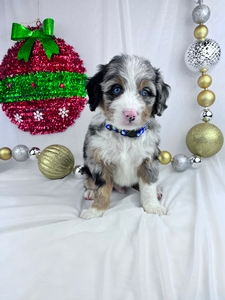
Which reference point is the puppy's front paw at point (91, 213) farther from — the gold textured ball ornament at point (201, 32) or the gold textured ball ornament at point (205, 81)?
the gold textured ball ornament at point (201, 32)

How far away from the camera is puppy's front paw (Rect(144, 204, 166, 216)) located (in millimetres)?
2410

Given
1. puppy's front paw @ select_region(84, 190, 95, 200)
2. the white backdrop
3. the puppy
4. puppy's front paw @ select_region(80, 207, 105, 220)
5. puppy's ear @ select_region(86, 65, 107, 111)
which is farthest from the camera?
puppy's front paw @ select_region(84, 190, 95, 200)

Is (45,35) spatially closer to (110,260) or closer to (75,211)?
(75,211)

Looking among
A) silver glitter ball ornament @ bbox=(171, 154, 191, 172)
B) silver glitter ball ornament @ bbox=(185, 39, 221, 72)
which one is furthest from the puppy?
silver glitter ball ornament @ bbox=(185, 39, 221, 72)

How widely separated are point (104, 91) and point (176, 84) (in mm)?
1485

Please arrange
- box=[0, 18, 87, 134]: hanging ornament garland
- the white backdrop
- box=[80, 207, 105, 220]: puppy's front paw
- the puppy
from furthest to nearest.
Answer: box=[0, 18, 87, 134]: hanging ornament garland
box=[80, 207, 105, 220]: puppy's front paw
the puppy
the white backdrop

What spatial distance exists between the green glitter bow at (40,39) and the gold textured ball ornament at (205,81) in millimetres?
1561

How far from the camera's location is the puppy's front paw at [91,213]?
7.88ft

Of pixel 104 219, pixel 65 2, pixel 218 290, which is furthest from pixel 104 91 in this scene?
pixel 65 2

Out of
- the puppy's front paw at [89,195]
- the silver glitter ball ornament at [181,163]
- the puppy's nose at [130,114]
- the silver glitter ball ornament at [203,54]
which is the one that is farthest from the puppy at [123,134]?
the silver glitter ball ornament at [203,54]

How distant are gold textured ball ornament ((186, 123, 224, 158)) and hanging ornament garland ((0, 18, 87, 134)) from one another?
1338 millimetres

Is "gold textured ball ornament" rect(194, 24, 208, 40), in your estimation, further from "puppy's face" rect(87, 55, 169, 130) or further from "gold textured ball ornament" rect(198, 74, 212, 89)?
"puppy's face" rect(87, 55, 169, 130)

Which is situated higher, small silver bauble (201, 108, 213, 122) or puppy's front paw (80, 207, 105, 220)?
small silver bauble (201, 108, 213, 122)

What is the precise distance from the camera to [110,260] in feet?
5.90
